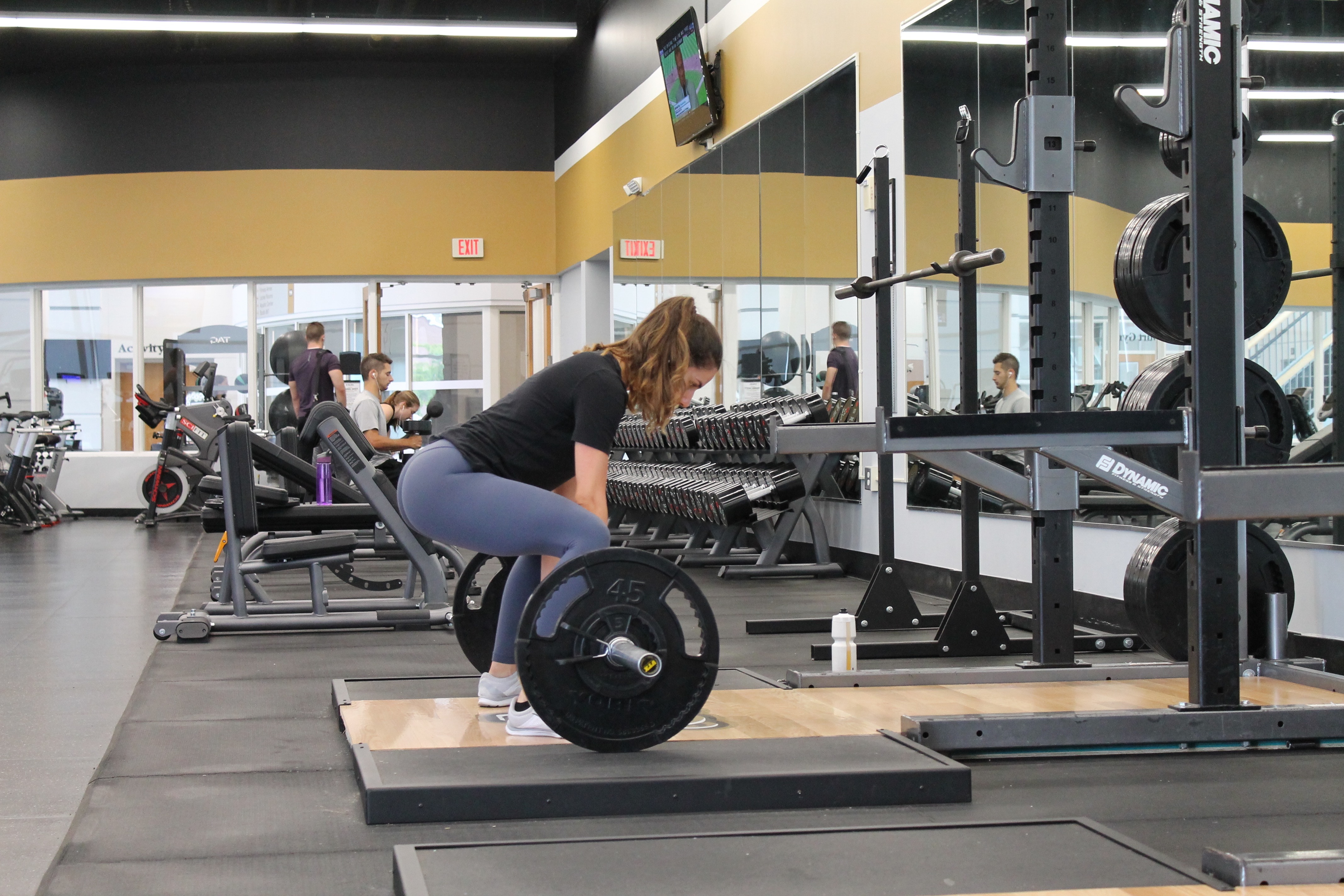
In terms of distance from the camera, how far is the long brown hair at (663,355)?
111 inches

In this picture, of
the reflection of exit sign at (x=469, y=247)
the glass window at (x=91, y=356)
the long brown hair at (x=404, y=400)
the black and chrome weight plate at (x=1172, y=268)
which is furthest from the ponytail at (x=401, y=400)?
the black and chrome weight plate at (x=1172, y=268)

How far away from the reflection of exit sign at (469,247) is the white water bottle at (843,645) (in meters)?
10.2

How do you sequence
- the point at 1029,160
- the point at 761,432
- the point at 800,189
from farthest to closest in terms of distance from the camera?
1. the point at 800,189
2. the point at 761,432
3. the point at 1029,160

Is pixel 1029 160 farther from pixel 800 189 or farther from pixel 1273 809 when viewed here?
pixel 800 189

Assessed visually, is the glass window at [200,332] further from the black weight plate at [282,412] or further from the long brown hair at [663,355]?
the long brown hair at [663,355]

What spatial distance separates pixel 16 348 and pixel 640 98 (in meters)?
7.58

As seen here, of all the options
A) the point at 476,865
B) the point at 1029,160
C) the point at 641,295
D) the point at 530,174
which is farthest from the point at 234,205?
the point at 476,865

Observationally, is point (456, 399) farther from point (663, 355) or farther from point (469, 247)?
point (663, 355)

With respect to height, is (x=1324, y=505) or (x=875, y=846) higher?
(x=1324, y=505)

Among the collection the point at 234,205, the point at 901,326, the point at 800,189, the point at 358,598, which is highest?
the point at 234,205

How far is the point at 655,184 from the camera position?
383 inches

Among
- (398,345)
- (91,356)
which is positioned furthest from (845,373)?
(91,356)

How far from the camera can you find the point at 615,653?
8.27 ft

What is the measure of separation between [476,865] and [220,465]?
3.16 m
